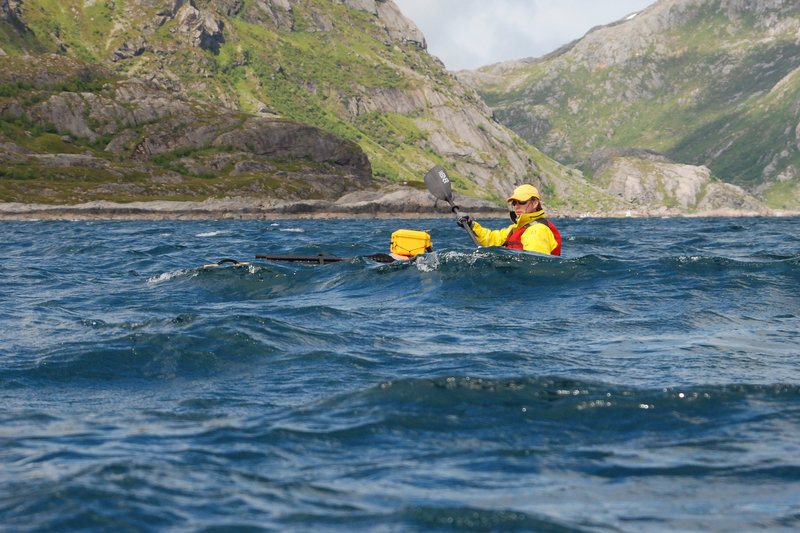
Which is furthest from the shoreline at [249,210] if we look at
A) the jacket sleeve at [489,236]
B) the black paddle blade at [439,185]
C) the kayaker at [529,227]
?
the kayaker at [529,227]

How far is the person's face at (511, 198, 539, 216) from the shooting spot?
1711 cm

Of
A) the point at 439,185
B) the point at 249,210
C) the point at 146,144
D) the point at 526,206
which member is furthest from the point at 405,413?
the point at 146,144

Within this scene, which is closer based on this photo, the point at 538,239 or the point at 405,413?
the point at 405,413

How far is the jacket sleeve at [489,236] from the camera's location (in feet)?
59.9

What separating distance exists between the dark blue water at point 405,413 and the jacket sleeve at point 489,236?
10.1 feet

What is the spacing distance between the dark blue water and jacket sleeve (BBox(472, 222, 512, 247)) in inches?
→ 121

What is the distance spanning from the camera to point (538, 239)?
17422mm

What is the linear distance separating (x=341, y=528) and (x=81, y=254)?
3000 cm

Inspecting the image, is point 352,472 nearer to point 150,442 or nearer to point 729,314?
point 150,442

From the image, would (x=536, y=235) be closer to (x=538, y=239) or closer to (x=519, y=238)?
(x=538, y=239)

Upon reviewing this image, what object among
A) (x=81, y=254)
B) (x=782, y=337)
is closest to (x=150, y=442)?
(x=782, y=337)

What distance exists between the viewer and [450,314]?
1362 cm

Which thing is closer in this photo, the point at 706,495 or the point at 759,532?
the point at 759,532

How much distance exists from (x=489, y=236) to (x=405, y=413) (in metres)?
11.9
